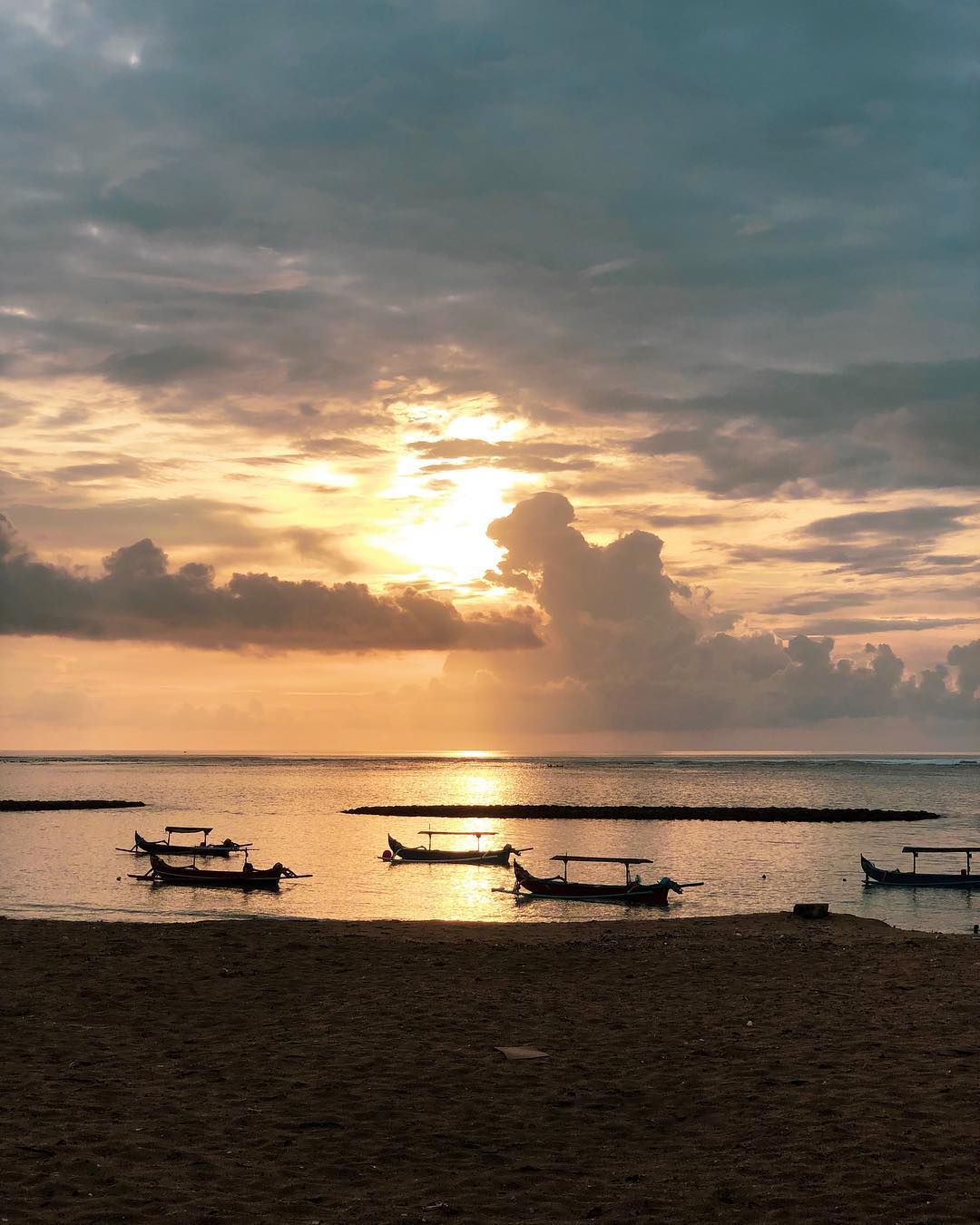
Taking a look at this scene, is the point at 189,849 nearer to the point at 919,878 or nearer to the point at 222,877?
the point at 222,877

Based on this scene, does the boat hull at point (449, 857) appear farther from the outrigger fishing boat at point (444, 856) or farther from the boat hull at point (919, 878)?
the boat hull at point (919, 878)

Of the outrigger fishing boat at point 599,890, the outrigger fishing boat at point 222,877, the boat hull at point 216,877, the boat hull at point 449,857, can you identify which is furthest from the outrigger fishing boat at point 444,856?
the outrigger fishing boat at point 599,890

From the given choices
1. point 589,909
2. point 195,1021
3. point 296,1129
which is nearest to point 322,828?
point 589,909

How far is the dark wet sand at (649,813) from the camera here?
4510 inches

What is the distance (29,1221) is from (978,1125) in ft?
33.3

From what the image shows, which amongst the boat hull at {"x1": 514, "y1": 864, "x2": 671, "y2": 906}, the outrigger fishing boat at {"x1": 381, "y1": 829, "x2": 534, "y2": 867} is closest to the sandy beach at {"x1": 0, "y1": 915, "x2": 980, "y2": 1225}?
the boat hull at {"x1": 514, "y1": 864, "x2": 671, "y2": 906}

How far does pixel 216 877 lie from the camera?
2195 inches

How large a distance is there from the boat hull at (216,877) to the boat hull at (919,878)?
31.1 metres

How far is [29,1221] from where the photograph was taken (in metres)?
9.52

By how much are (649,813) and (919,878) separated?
63.2 m

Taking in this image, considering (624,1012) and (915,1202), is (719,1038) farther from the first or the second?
(915,1202)

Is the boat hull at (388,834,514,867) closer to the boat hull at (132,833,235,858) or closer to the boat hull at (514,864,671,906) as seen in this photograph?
the boat hull at (132,833,235,858)

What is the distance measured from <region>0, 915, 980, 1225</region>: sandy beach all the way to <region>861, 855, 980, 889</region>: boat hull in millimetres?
32996

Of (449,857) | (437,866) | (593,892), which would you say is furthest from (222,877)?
(449,857)
